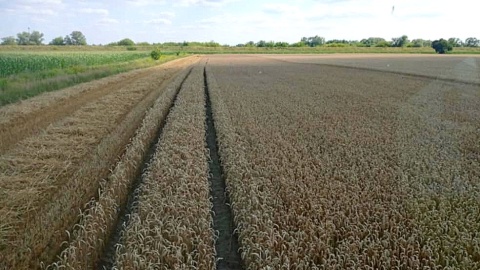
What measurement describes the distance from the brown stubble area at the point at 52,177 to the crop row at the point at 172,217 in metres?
1.05

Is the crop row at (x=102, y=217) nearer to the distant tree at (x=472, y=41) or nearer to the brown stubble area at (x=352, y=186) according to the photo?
the brown stubble area at (x=352, y=186)

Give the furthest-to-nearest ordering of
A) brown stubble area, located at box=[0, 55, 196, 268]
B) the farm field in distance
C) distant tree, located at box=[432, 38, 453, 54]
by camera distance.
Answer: distant tree, located at box=[432, 38, 453, 54]
brown stubble area, located at box=[0, 55, 196, 268]
the farm field in distance

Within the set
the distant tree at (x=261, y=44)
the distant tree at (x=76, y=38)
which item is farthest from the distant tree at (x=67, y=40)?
the distant tree at (x=261, y=44)

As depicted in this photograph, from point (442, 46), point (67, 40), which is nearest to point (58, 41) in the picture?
point (67, 40)

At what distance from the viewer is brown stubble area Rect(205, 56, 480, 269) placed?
4.85m

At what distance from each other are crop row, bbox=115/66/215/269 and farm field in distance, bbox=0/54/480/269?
2 cm

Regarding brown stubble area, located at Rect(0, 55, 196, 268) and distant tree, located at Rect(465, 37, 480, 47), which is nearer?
brown stubble area, located at Rect(0, 55, 196, 268)

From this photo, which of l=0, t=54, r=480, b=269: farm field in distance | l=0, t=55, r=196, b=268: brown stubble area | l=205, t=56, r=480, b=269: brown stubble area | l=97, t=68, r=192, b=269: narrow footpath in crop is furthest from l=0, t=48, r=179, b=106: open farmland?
l=97, t=68, r=192, b=269: narrow footpath in crop

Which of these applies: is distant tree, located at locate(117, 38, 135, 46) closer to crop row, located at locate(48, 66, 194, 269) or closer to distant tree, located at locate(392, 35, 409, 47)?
distant tree, located at locate(392, 35, 409, 47)

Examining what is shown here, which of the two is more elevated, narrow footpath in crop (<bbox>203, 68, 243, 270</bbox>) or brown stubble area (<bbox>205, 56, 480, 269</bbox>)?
brown stubble area (<bbox>205, 56, 480, 269</bbox>)

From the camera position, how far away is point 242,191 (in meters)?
6.71

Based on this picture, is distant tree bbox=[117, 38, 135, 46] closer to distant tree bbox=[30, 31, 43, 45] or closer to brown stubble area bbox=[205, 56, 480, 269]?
distant tree bbox=[30, 31, 43, 45]

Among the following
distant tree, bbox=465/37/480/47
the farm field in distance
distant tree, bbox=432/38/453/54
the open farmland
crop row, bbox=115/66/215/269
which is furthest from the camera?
distant tree, bbox=465/37/480/47

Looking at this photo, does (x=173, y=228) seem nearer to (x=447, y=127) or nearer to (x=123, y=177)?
(x=123, y=177)
